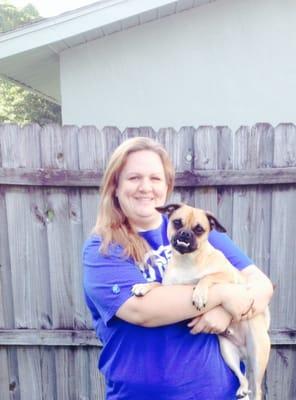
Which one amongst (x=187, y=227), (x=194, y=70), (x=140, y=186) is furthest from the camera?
(x=194, y=70)

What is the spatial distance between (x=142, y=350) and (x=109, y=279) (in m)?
0.31

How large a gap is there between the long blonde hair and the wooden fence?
1216mm

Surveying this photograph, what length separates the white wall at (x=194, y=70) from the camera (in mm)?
5152

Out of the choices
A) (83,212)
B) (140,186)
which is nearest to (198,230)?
(140,186)

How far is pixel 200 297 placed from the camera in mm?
1805

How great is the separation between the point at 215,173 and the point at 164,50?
258 cm

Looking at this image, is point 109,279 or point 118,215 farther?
point 118,215

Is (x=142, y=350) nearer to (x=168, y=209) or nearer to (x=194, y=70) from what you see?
(x=168, y=209)

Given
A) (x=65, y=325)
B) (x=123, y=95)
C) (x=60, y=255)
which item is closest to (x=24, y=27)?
(x=123, y=95)

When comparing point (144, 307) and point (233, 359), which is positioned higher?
point (144, 307)

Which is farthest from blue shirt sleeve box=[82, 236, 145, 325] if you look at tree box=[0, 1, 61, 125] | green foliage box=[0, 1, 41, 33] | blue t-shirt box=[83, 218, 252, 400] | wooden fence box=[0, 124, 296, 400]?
green foliage box=[0, 1, 41, 33]

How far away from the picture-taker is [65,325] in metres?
3.44

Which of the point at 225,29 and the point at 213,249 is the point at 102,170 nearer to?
the point at 213,249

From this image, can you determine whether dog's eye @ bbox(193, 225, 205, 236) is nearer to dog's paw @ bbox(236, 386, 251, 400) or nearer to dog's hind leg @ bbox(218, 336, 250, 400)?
dog's hind leg @ bbox(218, 336, 250, 400)
